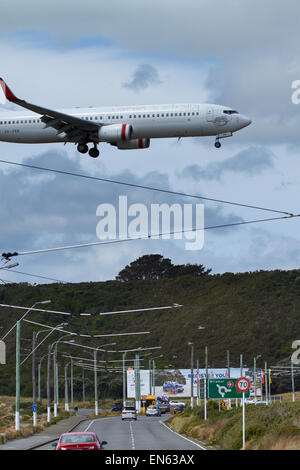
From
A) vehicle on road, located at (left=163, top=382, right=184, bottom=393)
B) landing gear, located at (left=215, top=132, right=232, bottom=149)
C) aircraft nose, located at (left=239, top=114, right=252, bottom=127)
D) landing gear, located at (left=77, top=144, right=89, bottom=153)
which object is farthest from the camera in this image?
vehicle on road, located at (left=163, top=382, right=184, bottom=393)

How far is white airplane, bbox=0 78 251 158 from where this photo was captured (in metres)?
59.2

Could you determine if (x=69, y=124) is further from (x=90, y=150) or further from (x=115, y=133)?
(x=115, y=133)

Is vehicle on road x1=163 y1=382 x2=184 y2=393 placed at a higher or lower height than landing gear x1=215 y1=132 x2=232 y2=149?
lower

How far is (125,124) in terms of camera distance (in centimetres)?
6091

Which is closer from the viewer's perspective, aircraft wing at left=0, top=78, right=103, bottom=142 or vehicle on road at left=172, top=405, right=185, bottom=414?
aircraft wing at left=0, top=78, right=103, bottom=142

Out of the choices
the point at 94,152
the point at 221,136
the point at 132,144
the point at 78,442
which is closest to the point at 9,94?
the point at 94,152

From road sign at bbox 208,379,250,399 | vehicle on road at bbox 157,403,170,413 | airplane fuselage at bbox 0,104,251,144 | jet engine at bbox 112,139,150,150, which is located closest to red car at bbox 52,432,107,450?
road sign at bbox 208,379,250,399

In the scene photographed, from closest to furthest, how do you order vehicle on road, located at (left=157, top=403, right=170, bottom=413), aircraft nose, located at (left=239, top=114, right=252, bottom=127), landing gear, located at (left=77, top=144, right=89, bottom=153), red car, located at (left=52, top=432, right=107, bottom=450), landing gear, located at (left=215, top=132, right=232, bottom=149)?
red car, located at (left=52, top=432, right=107, bottom=450) → landing gear, located at (left=215, top=132, right=232, bottom=149) → aircraft nose, located at (left=239, top=114, right=252, bottom=127) → landing gear, located at (left=77, top=144, right=89, bottom=153) → vehicle on road, located at (left=157, top=403, right=170, bottom=413)

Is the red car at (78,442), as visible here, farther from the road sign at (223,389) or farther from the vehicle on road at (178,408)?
the vehicle on road at (178,408)

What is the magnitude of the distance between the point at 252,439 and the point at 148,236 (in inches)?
438

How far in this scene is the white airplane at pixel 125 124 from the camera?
194 feet

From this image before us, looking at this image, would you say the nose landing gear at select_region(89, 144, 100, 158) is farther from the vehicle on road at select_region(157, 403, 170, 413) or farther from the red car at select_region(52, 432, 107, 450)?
the vehicle on road at select_region(157, 403, 170, 413)

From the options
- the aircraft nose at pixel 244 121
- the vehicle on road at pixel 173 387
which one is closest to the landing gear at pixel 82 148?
the aircraft nose at pixel 244 121
